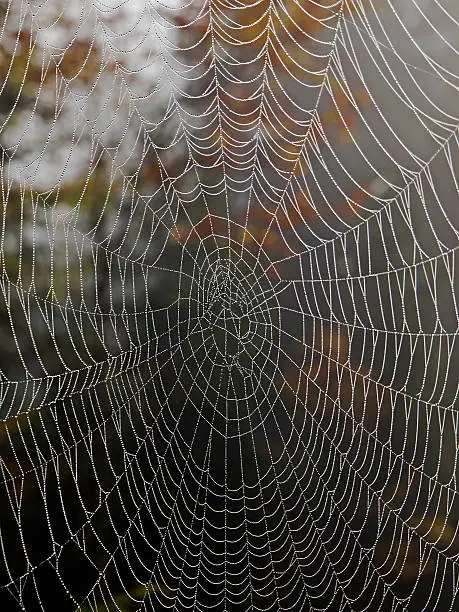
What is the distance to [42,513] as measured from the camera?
3.31 metres

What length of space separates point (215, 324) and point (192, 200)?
55 centimetres

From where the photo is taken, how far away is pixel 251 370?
10.7 ft

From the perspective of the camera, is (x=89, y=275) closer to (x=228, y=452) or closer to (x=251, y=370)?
(x=251, y=370)

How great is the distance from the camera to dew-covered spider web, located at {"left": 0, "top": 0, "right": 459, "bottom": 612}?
9.89 feet

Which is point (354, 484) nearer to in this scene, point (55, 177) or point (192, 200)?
point (192, 200)

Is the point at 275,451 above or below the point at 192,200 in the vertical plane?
below

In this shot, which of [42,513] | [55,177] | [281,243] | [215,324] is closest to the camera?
[55,177]

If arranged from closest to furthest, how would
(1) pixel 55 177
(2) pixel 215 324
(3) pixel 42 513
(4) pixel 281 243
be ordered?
(1) pixel 55 177 < (2) pixel 215 324 < (3) pixel 42 513 < (4) pixel 281 243

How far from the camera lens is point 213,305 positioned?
3068 mm

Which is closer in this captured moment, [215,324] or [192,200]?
[215,324]

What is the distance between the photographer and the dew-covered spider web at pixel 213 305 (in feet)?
9.89

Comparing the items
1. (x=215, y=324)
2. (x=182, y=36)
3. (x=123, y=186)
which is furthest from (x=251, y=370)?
(x=182, y=36)

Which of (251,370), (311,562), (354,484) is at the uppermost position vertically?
(251,370)

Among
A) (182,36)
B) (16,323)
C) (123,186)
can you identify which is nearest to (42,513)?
(16,323)
